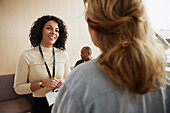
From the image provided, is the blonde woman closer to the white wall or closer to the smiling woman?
the smiling woman

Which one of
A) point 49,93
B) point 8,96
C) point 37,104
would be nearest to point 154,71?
point 49,93

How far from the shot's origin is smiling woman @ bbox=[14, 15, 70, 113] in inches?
53.3

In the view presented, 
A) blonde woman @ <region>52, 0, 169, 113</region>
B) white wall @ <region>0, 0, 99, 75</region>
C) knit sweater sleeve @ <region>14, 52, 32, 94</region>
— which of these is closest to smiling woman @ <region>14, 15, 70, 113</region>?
knit sweater sleeve @ <region>14, 52, 32, 94</region>

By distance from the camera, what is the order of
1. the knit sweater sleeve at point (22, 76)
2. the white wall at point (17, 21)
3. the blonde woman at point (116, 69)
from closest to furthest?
the blonde woman at point (116, 69) → the knit sweater sleeve at point (22, 76) → the white wall at point (17, 21)

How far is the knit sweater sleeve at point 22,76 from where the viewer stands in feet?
4.42

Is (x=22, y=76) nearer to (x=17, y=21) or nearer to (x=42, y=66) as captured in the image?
(x=42, y=66)

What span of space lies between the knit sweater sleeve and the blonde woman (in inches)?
38.9

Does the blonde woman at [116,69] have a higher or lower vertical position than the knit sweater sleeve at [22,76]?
higher

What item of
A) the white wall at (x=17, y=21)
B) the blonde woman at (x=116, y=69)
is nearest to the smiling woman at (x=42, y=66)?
the blonde woman at (x=116, y=69)

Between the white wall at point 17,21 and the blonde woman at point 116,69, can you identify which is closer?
the blonde woman at point 116,69

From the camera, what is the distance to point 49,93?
4.56 feet

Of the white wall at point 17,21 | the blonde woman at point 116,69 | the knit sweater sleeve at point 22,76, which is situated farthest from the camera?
the white wall at point 17,21

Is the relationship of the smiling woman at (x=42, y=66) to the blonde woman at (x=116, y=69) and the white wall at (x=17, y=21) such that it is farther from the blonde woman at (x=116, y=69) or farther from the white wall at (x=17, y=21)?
the white wall at (x=17, y=21)

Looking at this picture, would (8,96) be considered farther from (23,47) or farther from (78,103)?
(78,103)
